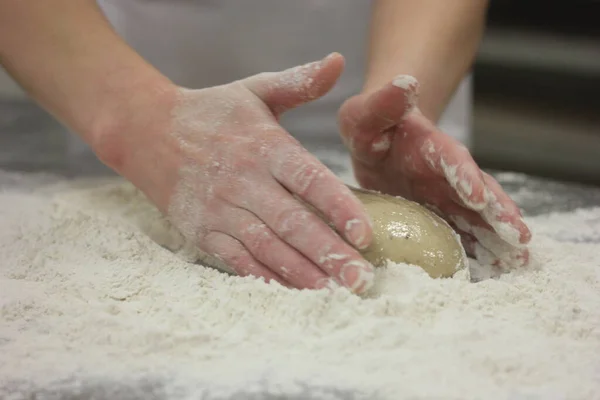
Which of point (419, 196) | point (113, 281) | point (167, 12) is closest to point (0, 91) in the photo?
point (167, 12)

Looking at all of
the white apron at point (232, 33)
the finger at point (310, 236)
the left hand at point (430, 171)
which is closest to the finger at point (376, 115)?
the left hand at point (430, 171)

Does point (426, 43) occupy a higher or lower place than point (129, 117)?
higher

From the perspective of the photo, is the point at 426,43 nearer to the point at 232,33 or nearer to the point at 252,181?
the point at 232,33

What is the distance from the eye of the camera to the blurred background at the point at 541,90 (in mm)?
2383

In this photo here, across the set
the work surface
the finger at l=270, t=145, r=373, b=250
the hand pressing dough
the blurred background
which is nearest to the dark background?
the blurred background

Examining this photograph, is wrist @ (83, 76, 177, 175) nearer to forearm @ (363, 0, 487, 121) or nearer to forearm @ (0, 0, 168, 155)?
forearm @ (0, 0, 168, 155)

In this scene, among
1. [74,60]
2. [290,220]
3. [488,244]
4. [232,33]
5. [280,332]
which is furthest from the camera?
[232,33]

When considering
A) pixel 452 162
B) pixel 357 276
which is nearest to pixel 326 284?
pixel 357 276

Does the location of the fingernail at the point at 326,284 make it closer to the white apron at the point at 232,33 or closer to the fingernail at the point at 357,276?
the fingernail at the point at 357,276

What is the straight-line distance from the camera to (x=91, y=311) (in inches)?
31.1

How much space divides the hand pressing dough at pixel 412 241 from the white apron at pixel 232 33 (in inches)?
27.5

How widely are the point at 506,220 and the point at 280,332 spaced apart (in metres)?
0.39

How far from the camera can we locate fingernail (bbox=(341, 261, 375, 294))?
2.59 feet

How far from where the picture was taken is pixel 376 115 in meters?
1.01
